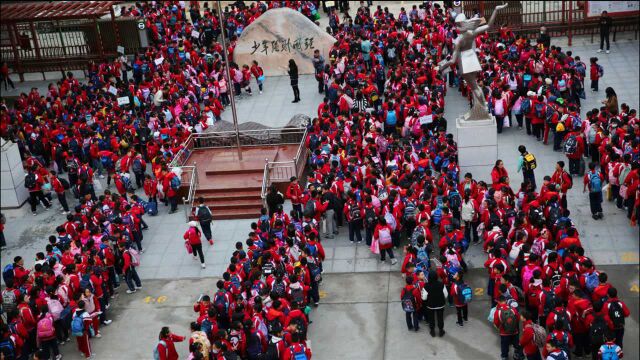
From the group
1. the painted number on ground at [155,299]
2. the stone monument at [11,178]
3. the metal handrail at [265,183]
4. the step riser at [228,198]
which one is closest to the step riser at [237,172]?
the metal handrail at [265,183]

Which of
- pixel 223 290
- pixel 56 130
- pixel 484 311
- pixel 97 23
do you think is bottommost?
pixel 484 311

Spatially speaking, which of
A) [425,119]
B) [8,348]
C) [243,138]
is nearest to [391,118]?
[425,119]

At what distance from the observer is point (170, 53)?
31.3 metres

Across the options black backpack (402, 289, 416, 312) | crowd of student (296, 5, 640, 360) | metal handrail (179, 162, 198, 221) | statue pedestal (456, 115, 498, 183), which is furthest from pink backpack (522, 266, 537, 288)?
metal handrail (179, 162, 198, 221)

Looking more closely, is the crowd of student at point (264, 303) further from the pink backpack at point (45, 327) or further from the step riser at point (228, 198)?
the step riser at point (228, 198)

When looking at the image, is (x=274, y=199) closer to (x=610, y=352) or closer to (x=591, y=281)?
(x=591, y=281)

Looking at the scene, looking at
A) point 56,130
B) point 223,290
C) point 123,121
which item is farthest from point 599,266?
point 56,130

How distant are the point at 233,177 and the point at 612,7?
16.7 m

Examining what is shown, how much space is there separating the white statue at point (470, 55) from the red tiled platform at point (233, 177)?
5.74 metres

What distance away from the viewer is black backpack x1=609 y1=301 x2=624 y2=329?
12.7 metres

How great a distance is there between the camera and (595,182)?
17.7 m

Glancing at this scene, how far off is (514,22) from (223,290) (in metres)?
20.4

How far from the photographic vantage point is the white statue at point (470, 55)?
756 inches

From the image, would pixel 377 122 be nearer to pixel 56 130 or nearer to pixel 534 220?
pixel 534 220
